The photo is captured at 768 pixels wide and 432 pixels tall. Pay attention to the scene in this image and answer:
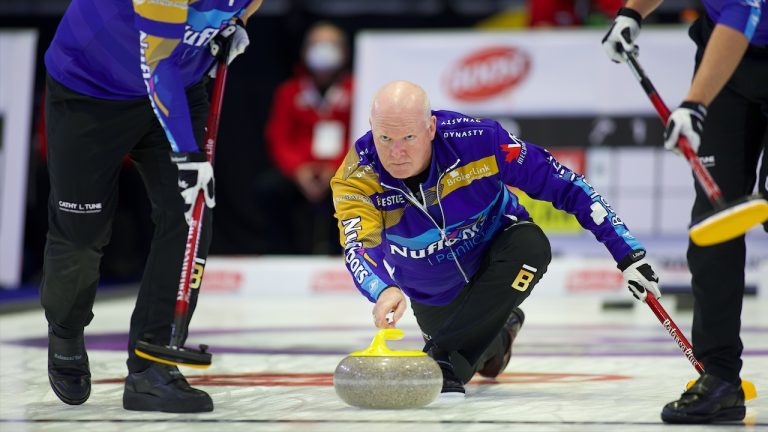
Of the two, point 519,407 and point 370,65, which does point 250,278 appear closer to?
point 370,65

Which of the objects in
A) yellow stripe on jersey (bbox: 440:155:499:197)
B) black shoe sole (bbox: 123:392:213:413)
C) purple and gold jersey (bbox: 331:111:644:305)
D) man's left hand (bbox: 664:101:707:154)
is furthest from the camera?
yellow stripe on jersey (bbox: 440:155:499:197)

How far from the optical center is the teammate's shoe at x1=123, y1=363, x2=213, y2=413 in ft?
10.3

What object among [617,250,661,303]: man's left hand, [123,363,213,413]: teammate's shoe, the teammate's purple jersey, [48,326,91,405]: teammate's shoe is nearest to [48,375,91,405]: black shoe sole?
[48,326,91,405]: teammate's shoe

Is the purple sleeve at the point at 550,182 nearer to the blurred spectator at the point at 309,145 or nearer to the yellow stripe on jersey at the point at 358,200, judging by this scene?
the yellow stripe on jersey at the point at 358,200

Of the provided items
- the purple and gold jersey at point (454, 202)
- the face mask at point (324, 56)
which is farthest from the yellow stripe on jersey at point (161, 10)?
the face mask at point (324, 56)

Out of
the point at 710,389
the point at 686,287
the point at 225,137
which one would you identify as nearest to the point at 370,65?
the point at 225,137

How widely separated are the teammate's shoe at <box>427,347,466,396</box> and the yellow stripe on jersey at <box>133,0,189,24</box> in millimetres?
1261

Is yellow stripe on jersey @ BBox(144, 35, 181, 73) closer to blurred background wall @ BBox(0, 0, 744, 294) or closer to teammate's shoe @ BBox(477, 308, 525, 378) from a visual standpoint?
teammate's shoe @ BBox(477, 308, 525, 378)

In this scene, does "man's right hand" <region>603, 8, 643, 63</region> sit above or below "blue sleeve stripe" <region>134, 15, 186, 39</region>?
above

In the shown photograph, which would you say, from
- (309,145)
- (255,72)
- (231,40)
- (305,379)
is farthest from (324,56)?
(231,40)

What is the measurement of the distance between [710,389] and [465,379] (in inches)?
32.2

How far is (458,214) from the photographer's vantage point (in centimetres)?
359

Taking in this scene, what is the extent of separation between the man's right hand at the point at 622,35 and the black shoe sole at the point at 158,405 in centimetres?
147

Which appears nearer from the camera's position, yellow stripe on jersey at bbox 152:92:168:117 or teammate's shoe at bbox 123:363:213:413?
yellow stripe on jersey at bbox 152:92:168:117
